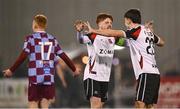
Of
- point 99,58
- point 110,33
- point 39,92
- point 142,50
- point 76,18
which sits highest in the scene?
point 76,18

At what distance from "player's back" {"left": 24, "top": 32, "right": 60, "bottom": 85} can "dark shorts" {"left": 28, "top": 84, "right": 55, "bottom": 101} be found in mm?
78

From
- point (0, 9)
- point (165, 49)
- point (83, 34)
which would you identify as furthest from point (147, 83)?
point (0, 9)

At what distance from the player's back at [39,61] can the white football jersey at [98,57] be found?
0.68m

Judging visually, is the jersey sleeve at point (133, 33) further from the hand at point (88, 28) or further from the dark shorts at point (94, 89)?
the dark shorts at point (94, 89)

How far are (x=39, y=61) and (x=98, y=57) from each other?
98cm

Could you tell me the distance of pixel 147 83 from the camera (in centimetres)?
1039

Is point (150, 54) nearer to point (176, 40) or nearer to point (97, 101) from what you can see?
point (97, 101)

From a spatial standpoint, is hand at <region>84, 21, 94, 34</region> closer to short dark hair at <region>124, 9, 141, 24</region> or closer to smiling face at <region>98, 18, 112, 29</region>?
smiling face at <region>98, 18, 112, 29</region>

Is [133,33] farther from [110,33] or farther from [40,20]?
[40,20]

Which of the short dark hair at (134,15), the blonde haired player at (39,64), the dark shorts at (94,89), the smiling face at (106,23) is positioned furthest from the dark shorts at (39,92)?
the short dark hair at (134,15)

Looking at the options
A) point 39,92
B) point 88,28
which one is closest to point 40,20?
point 88,28

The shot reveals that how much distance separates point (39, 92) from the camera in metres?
10.7

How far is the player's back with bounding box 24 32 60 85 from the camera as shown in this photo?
1061cm

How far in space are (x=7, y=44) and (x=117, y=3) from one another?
4138 millimetres
